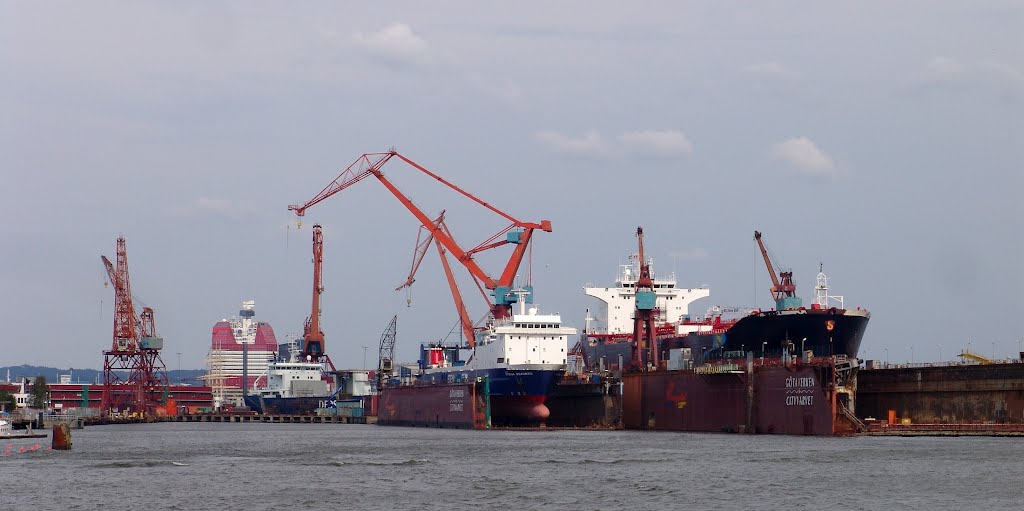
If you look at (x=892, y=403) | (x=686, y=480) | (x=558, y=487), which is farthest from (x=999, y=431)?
(x=558, y=487)

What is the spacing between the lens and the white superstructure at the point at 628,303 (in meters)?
99.4

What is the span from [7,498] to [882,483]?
2623cm

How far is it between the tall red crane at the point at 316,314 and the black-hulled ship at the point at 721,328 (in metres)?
41.7

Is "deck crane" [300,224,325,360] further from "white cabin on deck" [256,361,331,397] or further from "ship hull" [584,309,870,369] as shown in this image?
"ship hull" [584,309,870,369]

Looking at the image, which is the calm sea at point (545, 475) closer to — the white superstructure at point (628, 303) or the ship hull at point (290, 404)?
the white superstructure at point (628, 303)

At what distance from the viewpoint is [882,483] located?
1647 inches

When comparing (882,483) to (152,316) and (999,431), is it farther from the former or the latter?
(152,316)

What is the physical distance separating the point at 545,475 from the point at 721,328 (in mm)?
41351

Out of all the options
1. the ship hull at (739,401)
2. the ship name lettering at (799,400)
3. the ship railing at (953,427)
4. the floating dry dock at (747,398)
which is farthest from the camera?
the ship name lettering at (799,400)

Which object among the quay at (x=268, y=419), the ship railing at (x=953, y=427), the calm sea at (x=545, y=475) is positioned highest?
the ship railing at (x=953, y=427)

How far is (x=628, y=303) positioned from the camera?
10044cm

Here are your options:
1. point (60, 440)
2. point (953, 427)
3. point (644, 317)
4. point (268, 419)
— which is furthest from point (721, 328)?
point (268, 419)

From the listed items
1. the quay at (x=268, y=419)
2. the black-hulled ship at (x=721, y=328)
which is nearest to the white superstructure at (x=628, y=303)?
the black-hulled ship at (x=721, y=328)

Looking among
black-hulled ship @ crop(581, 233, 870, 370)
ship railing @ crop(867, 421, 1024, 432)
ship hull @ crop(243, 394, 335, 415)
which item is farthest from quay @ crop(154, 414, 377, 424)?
ship railing @ crop(867, 421, 1024, 432)
